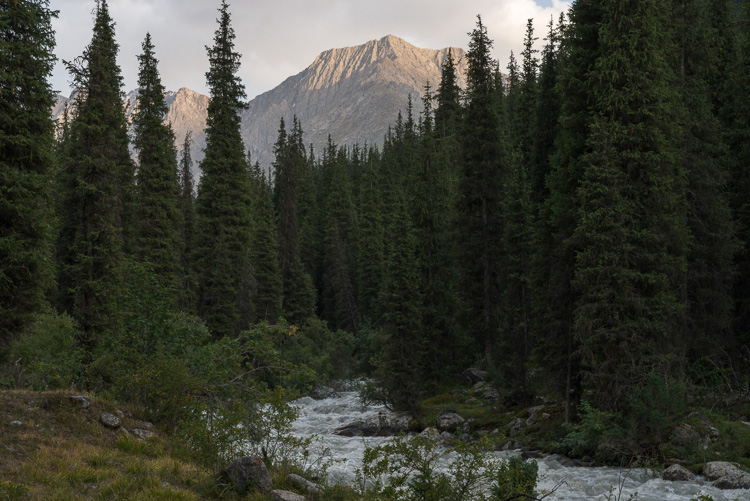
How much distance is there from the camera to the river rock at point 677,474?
12891mm

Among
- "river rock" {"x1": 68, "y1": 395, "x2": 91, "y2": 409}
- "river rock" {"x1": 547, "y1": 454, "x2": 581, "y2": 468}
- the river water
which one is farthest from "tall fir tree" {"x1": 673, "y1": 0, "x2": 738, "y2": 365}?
"river rock" {"x1": 68, "y1": 395, "x2": 91, "y2": 409}

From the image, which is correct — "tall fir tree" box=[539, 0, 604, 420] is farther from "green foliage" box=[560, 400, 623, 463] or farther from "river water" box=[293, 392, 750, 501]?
"river water" box=[293, 392, 750, 501]

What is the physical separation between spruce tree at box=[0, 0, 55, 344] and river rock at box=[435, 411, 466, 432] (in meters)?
16.6

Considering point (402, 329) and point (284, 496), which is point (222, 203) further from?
point (284, 496)

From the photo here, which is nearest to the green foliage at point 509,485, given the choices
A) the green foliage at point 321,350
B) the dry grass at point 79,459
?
the dry grass at point 79,459

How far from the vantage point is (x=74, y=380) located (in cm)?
1214

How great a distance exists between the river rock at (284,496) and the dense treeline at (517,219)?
3.94m

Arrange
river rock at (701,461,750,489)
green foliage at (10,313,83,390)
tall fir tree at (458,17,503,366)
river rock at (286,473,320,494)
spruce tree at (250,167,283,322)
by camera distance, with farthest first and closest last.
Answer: spruce tree at (250,167,283,322), tall fir tree at (458,17,503,366), green foliage at (10,313,83,390), river rock at (701,461,750,489), river rock at (286,473,320,494)

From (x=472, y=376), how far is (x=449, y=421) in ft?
27.3

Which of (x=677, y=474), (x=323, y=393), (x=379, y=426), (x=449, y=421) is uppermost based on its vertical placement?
(x=677, y=474)

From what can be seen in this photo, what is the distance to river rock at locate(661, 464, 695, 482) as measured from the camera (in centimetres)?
1289

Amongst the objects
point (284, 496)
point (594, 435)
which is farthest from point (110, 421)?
point (594, 435)

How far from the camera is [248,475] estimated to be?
7102mm

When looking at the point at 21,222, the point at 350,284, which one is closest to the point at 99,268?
the point at 21,222
